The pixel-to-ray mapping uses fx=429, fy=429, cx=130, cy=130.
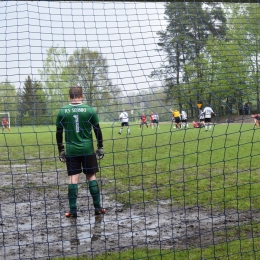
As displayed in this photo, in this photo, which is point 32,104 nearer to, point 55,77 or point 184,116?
point 55,77

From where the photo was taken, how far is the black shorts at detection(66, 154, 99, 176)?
523 cm

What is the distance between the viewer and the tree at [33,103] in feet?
16.2

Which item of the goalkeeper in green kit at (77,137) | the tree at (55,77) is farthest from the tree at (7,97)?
the goalkeeper in green kit at (77,137)

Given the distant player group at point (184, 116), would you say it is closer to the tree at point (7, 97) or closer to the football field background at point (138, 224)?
the football field background at point (138, 224)

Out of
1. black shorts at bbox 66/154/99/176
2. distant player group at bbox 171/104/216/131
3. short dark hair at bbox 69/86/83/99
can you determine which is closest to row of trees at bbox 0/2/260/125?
distant player group at bbox 171/104/216/131

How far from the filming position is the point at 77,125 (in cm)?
509

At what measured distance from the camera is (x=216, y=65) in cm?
598

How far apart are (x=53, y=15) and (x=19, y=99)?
3.67 feet

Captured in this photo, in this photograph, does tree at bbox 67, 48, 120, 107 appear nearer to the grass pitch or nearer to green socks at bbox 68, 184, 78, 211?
the grass pitch

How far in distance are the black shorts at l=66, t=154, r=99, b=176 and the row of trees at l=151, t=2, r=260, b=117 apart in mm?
1292

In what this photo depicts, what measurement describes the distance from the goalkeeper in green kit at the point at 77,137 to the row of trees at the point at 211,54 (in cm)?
104

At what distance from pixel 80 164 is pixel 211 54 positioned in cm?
241

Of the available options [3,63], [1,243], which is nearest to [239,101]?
[3,63]

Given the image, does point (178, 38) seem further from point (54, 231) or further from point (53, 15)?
point (54, 231)
